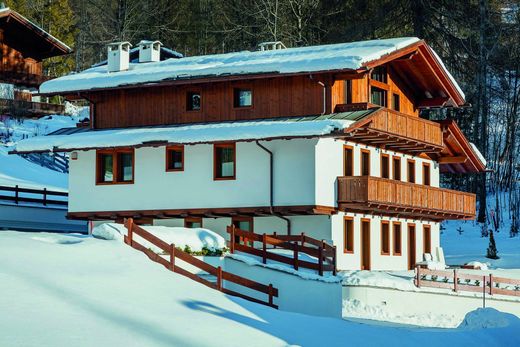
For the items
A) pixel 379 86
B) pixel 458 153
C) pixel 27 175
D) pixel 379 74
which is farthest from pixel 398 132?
pixel 27 175

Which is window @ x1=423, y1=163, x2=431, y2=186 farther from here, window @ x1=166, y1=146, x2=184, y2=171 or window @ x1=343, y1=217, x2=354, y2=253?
window @ x1=166, y1=146, x2=184, y2=171

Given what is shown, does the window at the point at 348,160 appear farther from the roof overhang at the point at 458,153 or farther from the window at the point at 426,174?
the window at the point at 426,174

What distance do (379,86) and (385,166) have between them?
3.15m

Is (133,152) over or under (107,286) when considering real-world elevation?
over

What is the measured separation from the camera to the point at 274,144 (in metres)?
37.9

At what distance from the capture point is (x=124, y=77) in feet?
137

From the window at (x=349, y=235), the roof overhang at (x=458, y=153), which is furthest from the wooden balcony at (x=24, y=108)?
the window at (x=349, y=235)

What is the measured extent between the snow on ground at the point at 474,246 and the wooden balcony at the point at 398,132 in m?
6.62

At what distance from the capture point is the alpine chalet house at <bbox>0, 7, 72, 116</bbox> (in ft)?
237

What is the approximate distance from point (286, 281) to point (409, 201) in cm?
1126

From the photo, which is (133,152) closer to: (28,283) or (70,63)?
(28,283)

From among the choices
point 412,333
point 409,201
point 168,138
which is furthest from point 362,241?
point 412,333

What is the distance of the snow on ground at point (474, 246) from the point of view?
47344 mm

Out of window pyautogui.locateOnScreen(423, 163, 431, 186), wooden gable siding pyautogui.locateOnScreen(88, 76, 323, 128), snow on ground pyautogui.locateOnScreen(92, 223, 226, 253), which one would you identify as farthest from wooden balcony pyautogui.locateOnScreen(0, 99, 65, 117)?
snow on ground pyautogui.locateOnScreen(92, 223, 226, 253)
